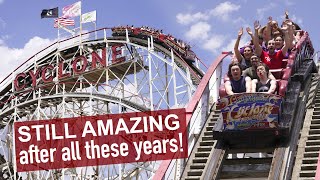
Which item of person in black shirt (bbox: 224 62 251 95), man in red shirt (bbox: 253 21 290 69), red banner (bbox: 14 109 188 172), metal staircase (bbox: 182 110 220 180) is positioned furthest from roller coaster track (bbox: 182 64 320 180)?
red banner (bbox: 14 109 188 172)

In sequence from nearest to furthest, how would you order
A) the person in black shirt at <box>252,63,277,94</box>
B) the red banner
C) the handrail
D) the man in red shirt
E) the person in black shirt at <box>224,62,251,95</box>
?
the handrail, the person in black shirt at <box>252,63,277,94</box>, the person in black shirt at <box>224,62,251,95</box>, the man in red shirt, the red banner

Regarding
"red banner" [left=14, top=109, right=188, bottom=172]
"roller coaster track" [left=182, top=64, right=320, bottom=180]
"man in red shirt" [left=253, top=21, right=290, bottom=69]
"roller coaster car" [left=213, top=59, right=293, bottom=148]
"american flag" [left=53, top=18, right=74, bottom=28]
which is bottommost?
"roller coaster track" [left=182, top=64, right=320, bottom=180]

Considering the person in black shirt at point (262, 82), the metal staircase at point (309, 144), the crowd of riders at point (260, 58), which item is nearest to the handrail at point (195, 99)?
the crowd of riders at point (260, 58)

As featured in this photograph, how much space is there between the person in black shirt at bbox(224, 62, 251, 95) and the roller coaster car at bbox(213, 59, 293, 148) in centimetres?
45

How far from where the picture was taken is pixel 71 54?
2436 centimetres

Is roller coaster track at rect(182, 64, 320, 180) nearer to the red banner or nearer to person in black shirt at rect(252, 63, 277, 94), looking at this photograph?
person in black shirt at rect(252, 63, 277, 94)

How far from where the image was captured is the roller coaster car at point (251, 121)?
702cm

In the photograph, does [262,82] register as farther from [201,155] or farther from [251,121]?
[201,155]

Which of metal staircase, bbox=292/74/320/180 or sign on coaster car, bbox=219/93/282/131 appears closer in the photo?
metal staircase, bbox=292/74/320/180

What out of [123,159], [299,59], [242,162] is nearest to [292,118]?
[242,162]

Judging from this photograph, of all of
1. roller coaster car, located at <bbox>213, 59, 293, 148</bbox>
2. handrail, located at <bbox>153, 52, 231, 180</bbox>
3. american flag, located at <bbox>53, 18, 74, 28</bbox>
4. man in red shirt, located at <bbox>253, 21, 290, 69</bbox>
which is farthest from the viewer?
american flag, located at <bbox>53, 18, 74, 28</bbox>

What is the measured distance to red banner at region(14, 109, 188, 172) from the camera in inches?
661

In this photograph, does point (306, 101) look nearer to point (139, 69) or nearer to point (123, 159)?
point (123, 159)

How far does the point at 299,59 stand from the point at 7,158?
1642 cm
